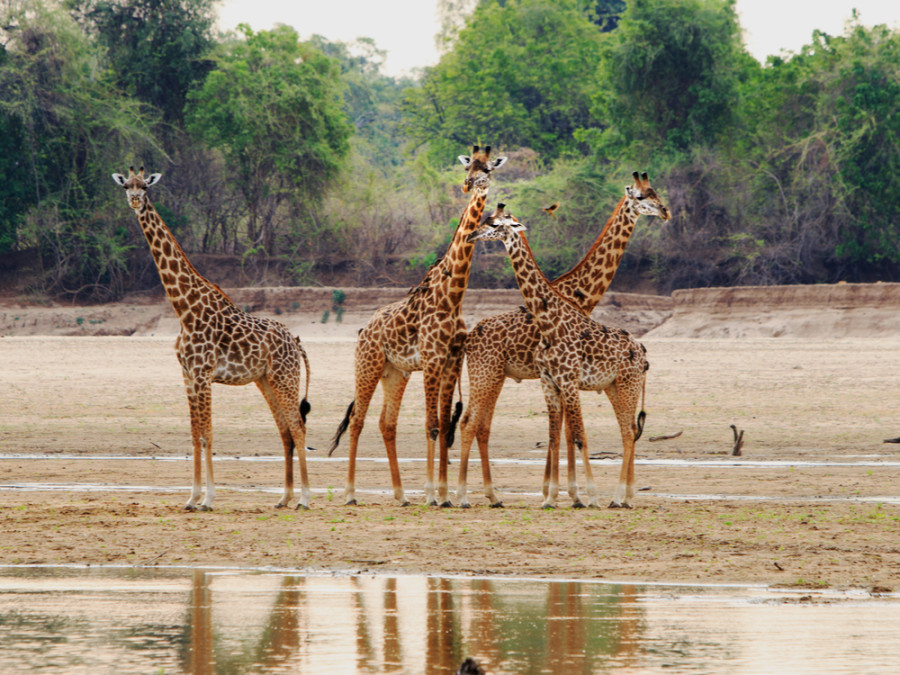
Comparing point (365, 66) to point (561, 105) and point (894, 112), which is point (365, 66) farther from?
point (894, 112)

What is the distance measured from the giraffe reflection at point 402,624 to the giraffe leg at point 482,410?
127 inches

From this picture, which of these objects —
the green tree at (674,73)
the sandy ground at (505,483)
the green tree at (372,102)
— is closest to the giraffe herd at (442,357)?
the sandy ground at (505,483)

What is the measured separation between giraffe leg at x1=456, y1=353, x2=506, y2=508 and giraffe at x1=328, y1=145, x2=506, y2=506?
205 millimetres

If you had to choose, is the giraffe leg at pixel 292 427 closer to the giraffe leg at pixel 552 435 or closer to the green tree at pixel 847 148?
the giraffe leg at pixel 552 435

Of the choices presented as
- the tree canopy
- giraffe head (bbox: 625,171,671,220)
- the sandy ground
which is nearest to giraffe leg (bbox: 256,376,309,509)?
the sandy ground

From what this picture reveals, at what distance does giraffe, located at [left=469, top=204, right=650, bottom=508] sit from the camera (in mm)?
10922

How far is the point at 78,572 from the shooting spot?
8312 mm

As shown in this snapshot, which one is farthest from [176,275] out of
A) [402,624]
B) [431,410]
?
[402,624]

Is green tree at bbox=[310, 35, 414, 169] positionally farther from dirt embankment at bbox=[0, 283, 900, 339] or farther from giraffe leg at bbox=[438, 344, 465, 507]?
giraffe leg at bbox=[438, 344, 465, 507]

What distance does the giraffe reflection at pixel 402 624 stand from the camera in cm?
595

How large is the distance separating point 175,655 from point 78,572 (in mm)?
2542

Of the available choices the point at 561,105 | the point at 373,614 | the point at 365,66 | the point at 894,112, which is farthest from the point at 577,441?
the point at 365,66

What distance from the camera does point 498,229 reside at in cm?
1141

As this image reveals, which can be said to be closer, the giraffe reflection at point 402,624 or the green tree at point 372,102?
the giraffe reflection at point 402,624
